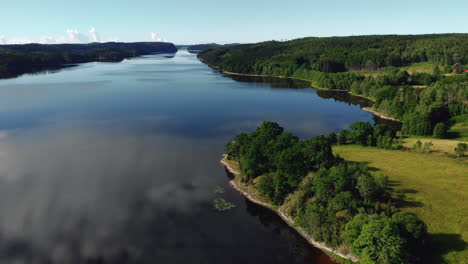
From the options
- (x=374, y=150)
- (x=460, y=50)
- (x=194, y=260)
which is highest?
(x=460, y=50)

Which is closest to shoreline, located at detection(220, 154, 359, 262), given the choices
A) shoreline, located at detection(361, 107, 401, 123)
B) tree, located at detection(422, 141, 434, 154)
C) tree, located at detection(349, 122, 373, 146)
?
tree, located at detection(349, 122, 373, 146)

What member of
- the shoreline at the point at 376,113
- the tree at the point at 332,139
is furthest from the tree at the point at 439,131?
the tree at the point at 332,139

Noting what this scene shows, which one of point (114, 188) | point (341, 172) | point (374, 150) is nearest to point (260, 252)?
point (341, 172)

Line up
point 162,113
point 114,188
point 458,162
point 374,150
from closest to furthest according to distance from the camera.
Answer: point 114,188 → point 458,162 → point 374,150 → point 162,113

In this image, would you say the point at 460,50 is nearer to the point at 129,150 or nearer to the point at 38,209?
→ the point at 129,150

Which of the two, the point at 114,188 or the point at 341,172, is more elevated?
the point at 341,172

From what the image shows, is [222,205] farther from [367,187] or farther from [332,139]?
[332,139]
